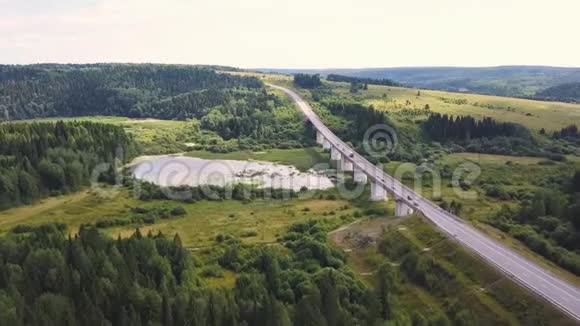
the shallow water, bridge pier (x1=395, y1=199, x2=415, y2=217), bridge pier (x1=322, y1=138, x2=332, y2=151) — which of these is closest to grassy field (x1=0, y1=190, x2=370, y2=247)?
bridge pier (x1=395, y1=199, x2=415, y2=217)

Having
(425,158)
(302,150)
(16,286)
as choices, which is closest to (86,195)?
(16,286)

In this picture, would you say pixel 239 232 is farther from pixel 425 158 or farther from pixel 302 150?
pixel 302 150

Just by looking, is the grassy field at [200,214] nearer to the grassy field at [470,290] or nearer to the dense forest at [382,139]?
the grassy field at [470,290]

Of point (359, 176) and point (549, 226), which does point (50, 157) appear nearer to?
point (359, 176)

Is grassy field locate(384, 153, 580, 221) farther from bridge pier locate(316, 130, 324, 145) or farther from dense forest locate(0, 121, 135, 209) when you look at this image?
dense forest locate(0, 121, 135, 209)

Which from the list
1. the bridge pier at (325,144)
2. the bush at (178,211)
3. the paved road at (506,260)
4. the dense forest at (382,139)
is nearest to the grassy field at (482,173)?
the dense forest at (382,139)

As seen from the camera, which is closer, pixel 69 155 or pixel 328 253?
pixel 328 253
